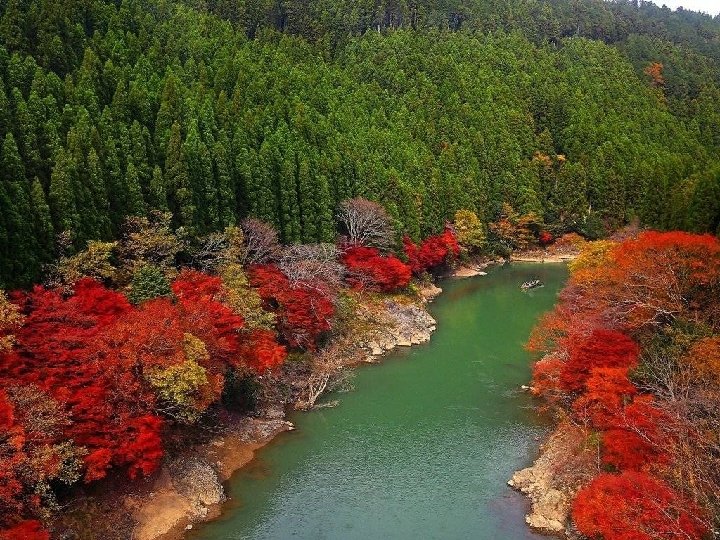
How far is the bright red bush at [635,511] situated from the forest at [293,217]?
93mm

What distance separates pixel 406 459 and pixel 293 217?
2429 cm

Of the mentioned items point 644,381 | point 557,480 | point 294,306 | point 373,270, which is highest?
point 644,381

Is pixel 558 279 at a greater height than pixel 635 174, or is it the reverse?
pixel 635 174

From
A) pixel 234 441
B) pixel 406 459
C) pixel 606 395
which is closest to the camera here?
pixel 606 395

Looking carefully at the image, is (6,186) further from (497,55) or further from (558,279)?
(497,55)

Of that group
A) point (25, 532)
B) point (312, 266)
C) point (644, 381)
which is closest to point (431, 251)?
point (312, 266)

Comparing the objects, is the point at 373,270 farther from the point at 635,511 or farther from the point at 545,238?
the point at 545,238

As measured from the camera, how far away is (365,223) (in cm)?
5441

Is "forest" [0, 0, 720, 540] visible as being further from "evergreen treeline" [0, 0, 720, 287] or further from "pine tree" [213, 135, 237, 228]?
"evergreen treeline" [0, 0, 720, 287]

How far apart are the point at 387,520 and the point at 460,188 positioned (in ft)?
175

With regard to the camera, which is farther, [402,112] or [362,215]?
[402,112]

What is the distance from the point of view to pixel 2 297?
26.0 meters

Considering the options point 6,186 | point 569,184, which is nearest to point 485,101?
point 569,184

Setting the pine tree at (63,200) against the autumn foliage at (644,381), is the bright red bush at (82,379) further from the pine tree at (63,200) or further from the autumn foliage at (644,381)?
the autumn foliage at (644,381)
